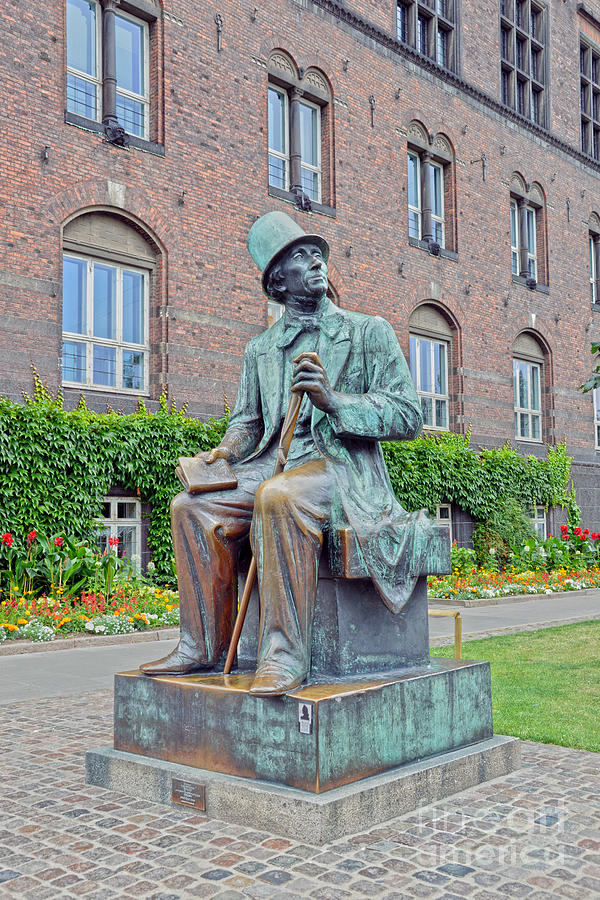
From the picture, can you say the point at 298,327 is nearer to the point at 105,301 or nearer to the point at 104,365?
the point at 104,365

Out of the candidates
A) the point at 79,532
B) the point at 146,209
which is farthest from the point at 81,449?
the point at 146,209

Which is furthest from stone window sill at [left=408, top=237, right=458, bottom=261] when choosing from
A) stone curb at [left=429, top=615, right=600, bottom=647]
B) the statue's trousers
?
the statue's trousers

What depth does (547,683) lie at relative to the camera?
7.83 metres

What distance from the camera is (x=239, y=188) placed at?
16812 millimetres

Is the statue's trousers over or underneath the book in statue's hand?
underneath

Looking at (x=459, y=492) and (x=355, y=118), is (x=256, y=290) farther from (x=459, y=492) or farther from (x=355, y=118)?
(x=459, y=492)

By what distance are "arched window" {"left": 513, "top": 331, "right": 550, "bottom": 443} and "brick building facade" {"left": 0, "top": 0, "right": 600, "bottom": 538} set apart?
0.28 ft

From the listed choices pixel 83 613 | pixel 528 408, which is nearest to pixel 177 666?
pixel 83 613

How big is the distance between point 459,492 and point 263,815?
57.8 ft

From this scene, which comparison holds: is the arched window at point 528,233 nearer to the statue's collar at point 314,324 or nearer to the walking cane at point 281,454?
the statue's collar at point 314,324

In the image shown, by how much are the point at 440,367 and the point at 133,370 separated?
30.0 ft

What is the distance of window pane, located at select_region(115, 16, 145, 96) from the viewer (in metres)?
15.5

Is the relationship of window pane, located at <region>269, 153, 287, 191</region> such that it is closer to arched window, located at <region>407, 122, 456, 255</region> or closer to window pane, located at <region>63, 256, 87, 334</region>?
arched window, located at <region>407, 122, 456, 255</region>

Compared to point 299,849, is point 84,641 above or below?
below
